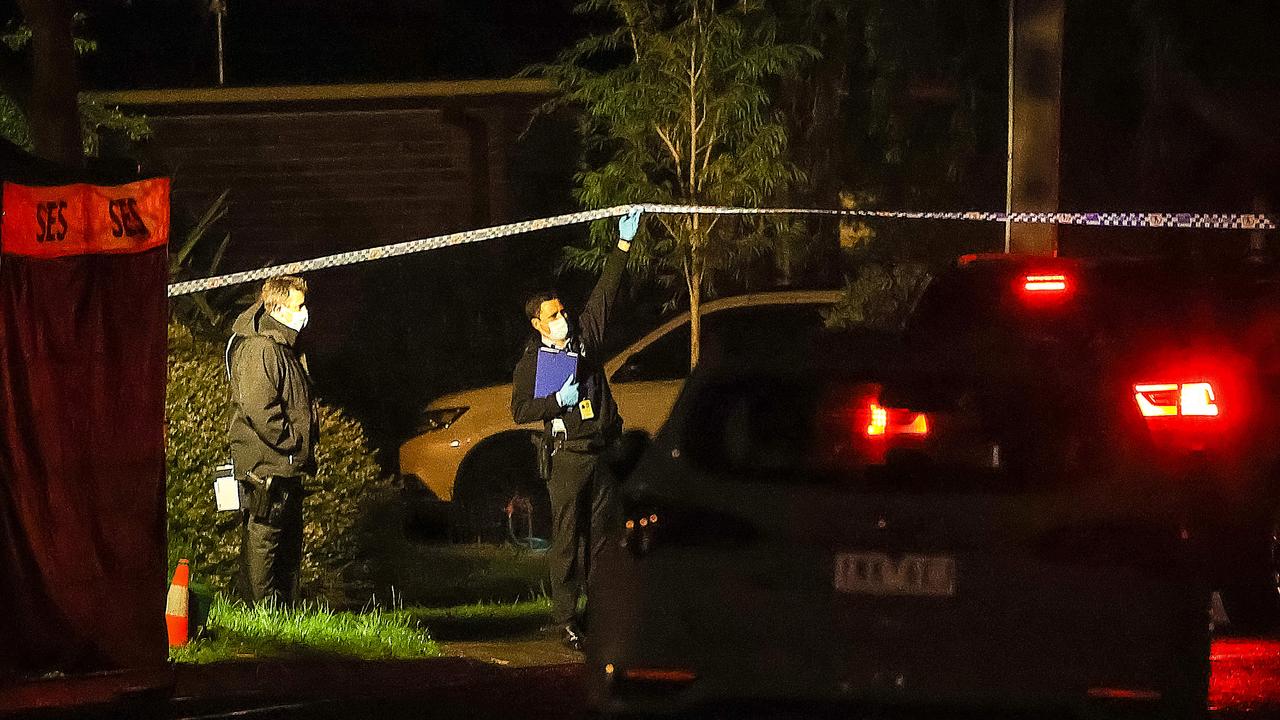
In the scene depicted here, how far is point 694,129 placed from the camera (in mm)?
14742

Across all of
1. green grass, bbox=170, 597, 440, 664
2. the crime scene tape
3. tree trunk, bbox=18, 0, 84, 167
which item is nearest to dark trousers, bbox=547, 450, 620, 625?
green grass, bbox=170, 597, 440, 664

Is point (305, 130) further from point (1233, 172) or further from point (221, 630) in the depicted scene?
point (221, 630)

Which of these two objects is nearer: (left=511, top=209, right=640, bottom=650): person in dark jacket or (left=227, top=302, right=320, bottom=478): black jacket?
(left=227, top=302, right=320, bottom=478): black jacket

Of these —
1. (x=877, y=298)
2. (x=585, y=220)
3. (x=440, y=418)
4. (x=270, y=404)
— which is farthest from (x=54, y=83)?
(x=877, y=298)

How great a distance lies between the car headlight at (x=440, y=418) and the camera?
49.9 feet

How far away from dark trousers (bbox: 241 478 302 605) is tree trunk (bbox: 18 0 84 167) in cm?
197

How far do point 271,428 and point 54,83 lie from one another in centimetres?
221

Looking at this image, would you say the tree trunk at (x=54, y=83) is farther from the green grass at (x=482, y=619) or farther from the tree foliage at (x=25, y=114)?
the tree foliage at (x=25, y=114)

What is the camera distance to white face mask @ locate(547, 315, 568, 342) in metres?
11.0

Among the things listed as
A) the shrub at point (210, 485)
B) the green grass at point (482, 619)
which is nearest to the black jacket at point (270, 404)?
the shrub at point (210, 485)

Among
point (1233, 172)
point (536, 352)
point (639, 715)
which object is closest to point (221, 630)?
point (536, 352)

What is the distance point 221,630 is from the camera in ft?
35.0

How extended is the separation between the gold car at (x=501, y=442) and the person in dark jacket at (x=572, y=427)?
3650 mm

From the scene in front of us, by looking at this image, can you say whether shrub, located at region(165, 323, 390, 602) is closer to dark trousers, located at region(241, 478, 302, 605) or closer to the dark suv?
dark trousers, located at region(241, 478, 302, 605)
